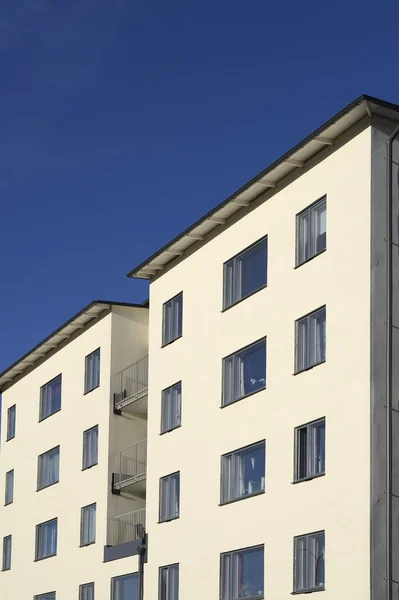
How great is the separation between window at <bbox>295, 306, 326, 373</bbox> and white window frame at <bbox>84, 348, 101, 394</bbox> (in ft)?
47.1

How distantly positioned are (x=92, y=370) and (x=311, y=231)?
1591 cm

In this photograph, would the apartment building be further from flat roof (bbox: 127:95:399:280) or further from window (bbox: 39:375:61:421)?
window (bbox: 39:375:61:421)

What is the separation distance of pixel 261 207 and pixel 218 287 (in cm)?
312

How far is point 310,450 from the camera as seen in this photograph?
2984 cm

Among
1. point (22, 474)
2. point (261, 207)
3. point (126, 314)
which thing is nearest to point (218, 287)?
point (261, 207)

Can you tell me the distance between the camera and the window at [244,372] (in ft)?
108

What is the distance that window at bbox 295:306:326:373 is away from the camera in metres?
30.2

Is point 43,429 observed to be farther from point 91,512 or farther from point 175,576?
point 175,576

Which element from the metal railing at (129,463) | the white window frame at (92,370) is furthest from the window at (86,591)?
the white window frame at (92,370)

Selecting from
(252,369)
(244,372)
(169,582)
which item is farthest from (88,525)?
(252,369)

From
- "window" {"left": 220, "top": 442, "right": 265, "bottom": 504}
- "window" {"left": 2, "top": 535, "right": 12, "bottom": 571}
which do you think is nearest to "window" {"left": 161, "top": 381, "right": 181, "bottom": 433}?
"window" {"left": 220, "top": 442, "right": 265, "bottom": 504}

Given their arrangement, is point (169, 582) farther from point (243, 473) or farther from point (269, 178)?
point (269, 178)

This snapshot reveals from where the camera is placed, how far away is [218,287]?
3544 cm

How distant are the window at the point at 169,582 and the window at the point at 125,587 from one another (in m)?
2.09
